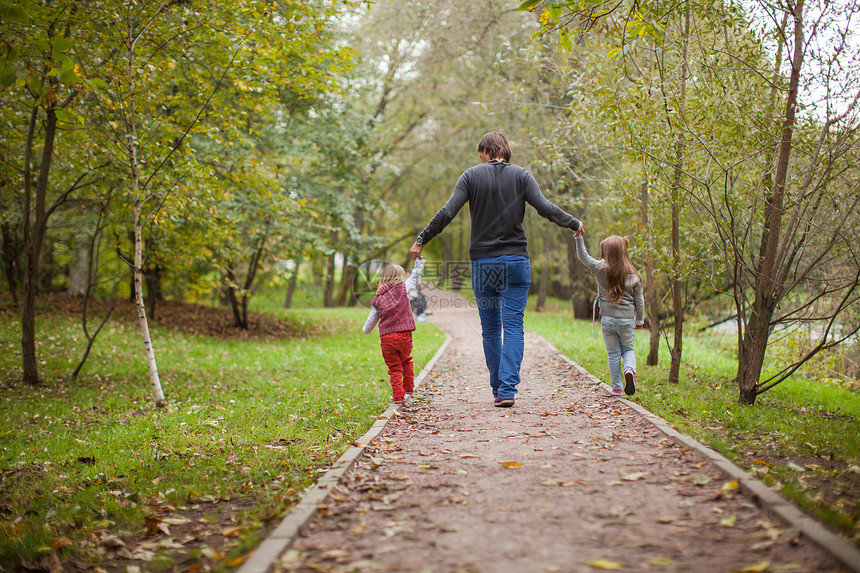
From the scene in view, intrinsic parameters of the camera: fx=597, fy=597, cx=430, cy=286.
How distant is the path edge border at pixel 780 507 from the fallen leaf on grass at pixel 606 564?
91cm

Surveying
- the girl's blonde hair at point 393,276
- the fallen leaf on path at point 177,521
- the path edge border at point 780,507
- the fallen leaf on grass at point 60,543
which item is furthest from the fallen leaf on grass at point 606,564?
the girl's blonde hair at point 393,276

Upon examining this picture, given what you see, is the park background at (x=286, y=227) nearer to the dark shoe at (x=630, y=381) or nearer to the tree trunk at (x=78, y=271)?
the dark shoe at (x=630, y=381)

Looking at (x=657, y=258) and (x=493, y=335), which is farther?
(x=657, y=258)

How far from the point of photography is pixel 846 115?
581 cm

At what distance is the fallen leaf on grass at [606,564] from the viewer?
252 centimetres

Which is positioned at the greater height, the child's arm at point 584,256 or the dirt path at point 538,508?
the child's arm at point 584,256

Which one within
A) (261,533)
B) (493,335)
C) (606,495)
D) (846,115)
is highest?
(846,115)

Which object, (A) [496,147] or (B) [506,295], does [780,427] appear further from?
→ (A) [496,147]

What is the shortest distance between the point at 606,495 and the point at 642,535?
0.56m

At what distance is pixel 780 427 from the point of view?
5.25 meters

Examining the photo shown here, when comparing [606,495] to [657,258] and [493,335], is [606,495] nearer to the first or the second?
[493,335]

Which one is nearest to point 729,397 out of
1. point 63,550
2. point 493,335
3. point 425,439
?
point 493,335

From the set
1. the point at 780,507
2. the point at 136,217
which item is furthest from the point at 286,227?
the point at 780,507

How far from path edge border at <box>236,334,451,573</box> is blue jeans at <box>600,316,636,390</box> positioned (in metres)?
2.71
